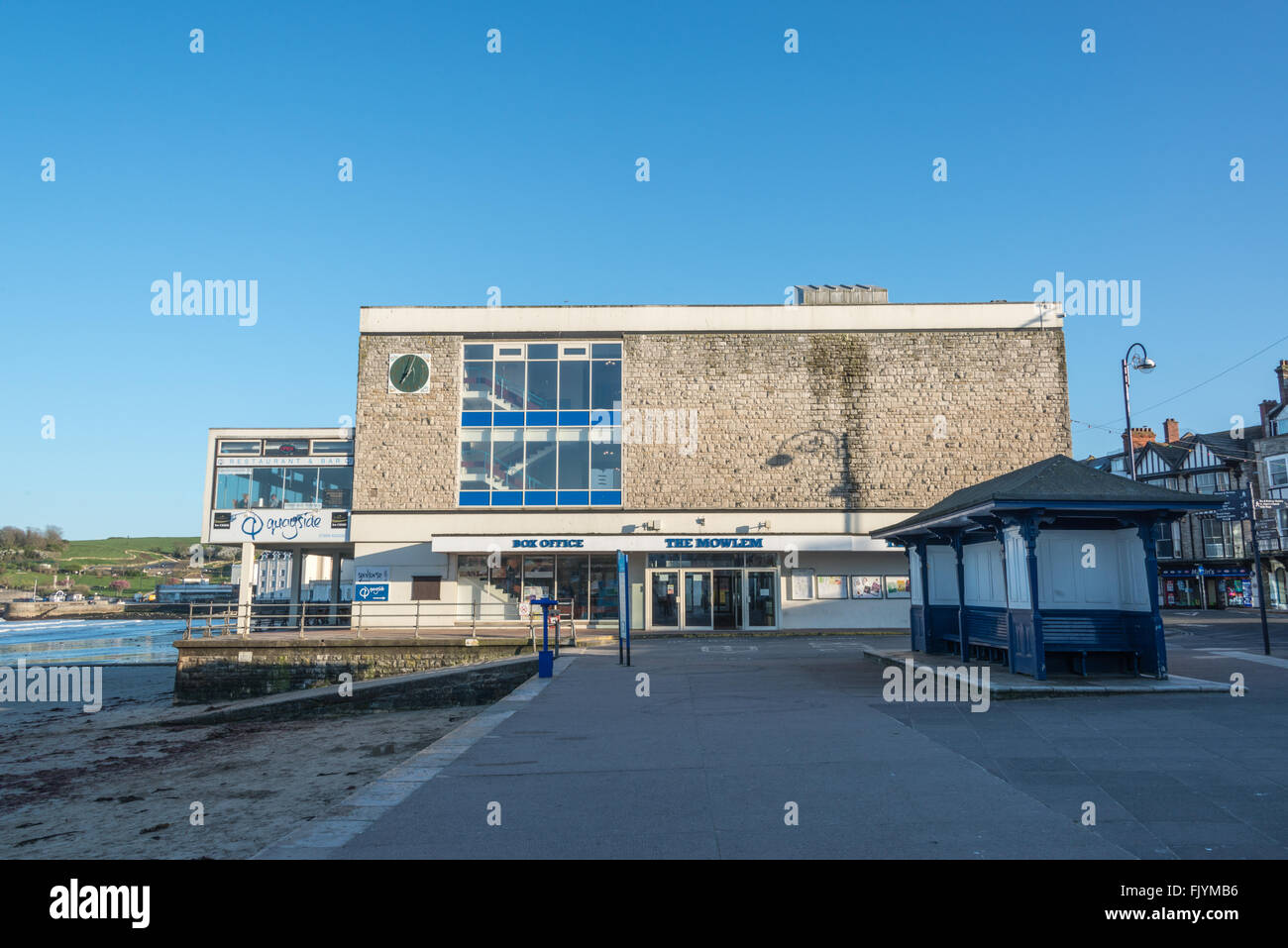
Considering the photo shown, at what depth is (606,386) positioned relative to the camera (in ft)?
101

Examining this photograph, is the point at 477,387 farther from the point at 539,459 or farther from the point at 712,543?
the point at 712,543

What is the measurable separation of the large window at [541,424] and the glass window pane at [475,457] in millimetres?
37

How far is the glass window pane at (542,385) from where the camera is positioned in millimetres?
30875

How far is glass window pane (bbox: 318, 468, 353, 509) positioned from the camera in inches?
1239

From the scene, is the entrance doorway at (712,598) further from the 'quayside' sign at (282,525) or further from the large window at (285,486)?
the large window at (285,486)

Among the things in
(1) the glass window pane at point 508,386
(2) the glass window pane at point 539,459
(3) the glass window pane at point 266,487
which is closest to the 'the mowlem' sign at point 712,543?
(2) the glass window pane at point 539,459

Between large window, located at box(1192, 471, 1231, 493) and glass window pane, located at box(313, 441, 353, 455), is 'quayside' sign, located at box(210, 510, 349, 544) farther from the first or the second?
large window, located at box(1192, 471, 1231, 493)

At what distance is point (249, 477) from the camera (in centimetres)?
3141

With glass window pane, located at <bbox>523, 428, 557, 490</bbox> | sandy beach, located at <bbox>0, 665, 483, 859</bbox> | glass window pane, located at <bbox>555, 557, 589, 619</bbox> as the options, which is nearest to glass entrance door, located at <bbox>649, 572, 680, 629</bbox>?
glass window pane, located at <bbox>555, 557, 589, 619</bbox>

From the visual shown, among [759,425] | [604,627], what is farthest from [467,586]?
[759,425]

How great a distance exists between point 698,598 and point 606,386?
8.72 m

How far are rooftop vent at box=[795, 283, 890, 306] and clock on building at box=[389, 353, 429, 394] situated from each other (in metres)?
14.9
